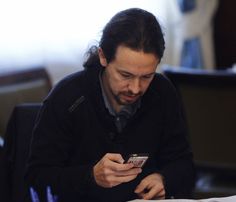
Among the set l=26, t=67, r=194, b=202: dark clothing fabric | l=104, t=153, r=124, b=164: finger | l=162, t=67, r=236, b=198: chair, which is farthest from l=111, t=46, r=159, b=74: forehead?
l=162, t=67, r=236, b=198: chair

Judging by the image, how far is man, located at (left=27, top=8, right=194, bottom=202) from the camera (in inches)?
63.0

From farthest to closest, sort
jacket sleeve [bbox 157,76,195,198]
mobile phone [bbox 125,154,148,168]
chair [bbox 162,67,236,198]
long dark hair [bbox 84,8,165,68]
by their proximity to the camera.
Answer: chair [bbox 162,67,236,198], jacket sleeve [bbox 157,76,195,198], long dark hair [bbox 84,8,165,68], mobile phone [bbox 125,154,148,168]

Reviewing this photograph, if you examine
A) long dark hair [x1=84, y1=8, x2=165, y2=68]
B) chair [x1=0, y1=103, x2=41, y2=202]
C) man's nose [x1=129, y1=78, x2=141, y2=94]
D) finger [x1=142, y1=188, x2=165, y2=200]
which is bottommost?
finger [x1=142, y1=188, x2=165, y2=200]

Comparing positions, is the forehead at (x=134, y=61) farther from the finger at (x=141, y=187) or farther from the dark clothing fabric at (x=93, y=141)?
the finger at (x=141, y=187)

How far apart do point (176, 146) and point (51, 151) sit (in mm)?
398

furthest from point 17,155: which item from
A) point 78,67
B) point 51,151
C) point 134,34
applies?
point 78,67

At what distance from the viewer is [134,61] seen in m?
1.60

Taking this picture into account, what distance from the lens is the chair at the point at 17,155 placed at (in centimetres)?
180

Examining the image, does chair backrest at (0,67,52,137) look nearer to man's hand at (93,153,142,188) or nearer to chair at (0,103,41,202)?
chair at (0,103,41,202)

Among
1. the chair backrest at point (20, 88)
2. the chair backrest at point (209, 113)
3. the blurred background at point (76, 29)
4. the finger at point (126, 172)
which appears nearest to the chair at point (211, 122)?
the chair backrest at point (209, 113)

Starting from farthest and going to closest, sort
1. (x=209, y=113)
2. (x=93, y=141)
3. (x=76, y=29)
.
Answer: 1. (x=76, y=29)
2. (x=209, y=113)
3. (x=93, y=141)

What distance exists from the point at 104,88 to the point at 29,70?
3.64ft

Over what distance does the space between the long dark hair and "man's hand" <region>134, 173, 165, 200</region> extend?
351mm

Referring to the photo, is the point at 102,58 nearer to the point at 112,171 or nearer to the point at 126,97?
the point at 126,97
